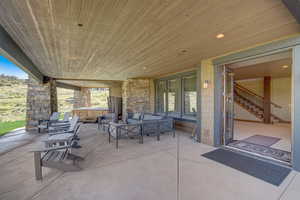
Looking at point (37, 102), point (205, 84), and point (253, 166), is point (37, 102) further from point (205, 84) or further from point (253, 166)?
point (253, 166)

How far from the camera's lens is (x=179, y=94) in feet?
20.2

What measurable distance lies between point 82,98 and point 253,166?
12.6m

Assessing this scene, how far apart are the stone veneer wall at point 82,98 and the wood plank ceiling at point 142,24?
29.5 ft

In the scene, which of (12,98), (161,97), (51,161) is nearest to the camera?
(51,161)

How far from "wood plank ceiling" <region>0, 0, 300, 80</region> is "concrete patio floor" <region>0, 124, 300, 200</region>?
107 inches

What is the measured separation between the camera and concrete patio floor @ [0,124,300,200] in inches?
75.2

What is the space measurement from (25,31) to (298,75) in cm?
534

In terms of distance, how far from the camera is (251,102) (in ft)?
28.0

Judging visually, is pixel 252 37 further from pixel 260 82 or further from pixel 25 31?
pixel 260 82

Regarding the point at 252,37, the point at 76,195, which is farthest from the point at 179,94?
the point at 76,195

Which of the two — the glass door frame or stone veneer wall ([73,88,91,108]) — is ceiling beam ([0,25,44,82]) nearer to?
the glass door frame

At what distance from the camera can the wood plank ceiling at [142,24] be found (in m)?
1.71

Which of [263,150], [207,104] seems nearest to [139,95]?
[207,104]

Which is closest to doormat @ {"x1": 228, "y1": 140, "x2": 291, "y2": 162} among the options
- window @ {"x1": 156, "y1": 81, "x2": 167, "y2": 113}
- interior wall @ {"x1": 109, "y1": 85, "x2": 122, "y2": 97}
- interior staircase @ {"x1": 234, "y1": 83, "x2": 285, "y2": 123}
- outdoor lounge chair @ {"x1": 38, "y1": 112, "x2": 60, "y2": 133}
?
window @ {"x1": 156, "y1": 81, "x2": 167, "y2": 113}
